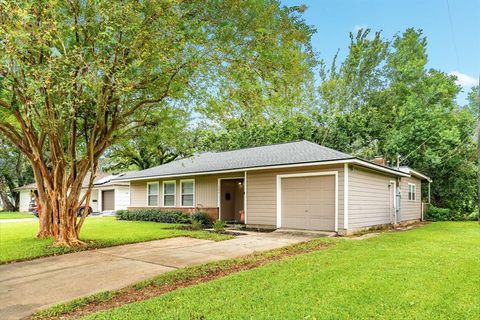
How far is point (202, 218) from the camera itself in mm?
15531

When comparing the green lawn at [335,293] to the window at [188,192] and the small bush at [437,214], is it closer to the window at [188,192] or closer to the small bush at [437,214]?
→ the window at [188,192]

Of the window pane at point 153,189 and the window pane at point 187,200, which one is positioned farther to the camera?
the window pane at point 153,189

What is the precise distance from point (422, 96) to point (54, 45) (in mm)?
26299

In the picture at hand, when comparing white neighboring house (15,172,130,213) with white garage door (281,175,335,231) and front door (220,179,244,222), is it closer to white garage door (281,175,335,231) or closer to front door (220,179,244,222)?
front door (220,179,244,222)

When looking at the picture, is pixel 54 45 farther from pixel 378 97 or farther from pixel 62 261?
pixel 378 97

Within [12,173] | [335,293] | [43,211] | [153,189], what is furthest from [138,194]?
[12,173]

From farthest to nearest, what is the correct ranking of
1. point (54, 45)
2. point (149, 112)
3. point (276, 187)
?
point (276, 187)
point (149, 112)
point (54, 45)

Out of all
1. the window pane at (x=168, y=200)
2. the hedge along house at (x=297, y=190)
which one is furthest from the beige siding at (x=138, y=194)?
the hedge along house at (x=297, y=190)

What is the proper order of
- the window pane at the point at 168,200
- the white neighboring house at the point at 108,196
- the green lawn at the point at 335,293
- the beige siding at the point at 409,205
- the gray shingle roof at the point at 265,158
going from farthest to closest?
the white neighboring house at the point at 108,196 → the window pane at the point at 168,200 → the beige siding at the point at 409,205 → the gray shingle roof at the point at 265,158 → the green lawn at the point at 335,293

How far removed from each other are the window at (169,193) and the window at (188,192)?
2.78 feet

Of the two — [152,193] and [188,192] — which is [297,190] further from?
[152,193]

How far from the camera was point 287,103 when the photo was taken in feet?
26.4

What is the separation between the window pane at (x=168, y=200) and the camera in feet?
60.9

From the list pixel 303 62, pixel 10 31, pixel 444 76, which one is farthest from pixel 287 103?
pixel 444 76
